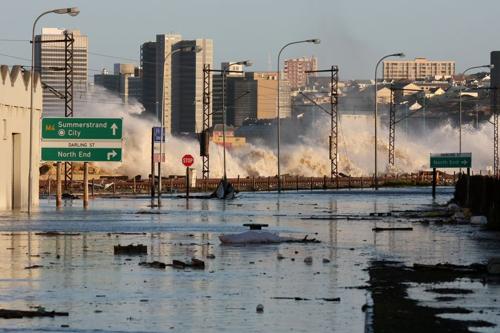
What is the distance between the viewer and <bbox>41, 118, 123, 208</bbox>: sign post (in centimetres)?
6059

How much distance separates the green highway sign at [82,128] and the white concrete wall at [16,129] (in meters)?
1.19

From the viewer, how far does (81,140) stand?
61.0 m

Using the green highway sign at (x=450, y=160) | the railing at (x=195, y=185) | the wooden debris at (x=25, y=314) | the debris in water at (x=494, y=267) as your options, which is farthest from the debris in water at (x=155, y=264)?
the railing at (x=195, y=185)

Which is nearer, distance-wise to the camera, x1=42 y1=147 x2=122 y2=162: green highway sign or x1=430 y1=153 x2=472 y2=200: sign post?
x1=42 y1=147 x2=122 y2=162: green highway sign

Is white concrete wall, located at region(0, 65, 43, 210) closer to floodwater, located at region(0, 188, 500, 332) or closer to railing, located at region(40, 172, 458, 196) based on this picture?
floodwater, located at region(0, 188, 500, 332)

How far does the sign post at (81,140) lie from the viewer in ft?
199

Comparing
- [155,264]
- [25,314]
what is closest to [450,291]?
[155,264]

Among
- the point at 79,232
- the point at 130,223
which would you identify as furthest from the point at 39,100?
the point at 79,232

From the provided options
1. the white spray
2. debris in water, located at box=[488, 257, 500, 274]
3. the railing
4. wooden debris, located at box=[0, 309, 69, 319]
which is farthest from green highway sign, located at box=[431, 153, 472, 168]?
the white spray

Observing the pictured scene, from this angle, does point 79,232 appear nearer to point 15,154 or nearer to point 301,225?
point 301,225

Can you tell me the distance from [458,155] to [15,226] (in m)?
41.1

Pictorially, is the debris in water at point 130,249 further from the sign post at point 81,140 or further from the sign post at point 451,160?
the sign post at point 451,160

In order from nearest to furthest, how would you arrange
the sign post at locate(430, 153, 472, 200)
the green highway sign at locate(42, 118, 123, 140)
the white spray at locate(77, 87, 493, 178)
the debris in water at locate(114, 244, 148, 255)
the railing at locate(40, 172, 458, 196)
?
the debris in water at locate(114, 244, 148, 255) → the green highway sign at locate(42, 118, 123, 140) → the sign post at locate(430, 153, 472, 200) → the railing at locate(40, 172, 458, 196) → the white spray at locate(77, 87, 493, 178)

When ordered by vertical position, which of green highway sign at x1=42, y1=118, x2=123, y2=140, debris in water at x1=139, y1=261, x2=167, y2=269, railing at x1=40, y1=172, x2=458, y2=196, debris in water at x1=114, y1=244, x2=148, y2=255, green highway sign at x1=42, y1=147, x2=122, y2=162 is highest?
green highway sign at x1=42, y1=118, x2=123, y2=140
